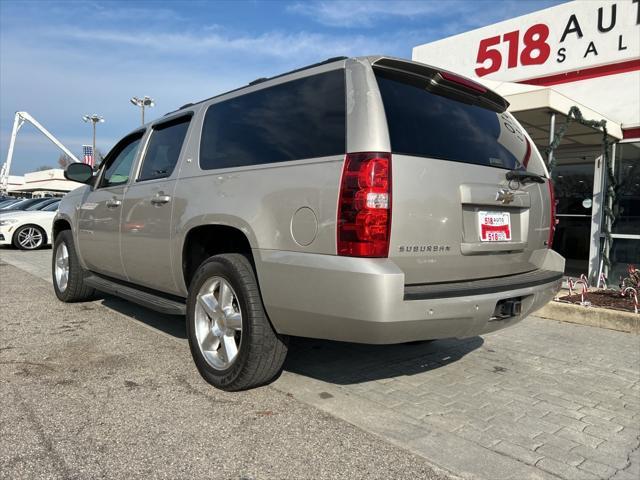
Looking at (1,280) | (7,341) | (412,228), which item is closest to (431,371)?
(412,228)

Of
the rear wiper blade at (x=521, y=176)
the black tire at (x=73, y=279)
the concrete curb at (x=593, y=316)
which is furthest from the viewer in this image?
the black tire at (x=73, y=279)

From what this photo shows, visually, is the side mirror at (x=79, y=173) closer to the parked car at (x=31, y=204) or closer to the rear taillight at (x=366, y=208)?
the rear taillight at (x=366, y=208)

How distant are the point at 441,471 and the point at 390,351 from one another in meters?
1.95

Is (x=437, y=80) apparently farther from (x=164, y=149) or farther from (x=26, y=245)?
(x=26, y=245)

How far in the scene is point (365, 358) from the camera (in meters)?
4.04

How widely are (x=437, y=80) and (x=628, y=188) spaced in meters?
6.47

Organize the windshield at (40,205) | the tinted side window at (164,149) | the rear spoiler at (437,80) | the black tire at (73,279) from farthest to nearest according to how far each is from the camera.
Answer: the windshield at (40,205), the black tire at (73,279), the tinted side window at (164,149), the rear spoiler at (437,80)

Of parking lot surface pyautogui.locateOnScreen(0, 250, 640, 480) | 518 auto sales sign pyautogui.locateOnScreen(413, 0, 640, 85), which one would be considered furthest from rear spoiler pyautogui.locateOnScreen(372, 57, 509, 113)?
518 auto sales sign pyautogui.locateOnScreen(413, 0, 640, 85)

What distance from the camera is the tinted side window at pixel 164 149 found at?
4.00m

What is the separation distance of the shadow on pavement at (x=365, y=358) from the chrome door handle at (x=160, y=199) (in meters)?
1.56

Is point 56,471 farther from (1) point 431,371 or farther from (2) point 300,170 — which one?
(1) point 431,371

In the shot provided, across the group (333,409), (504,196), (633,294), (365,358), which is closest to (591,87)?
(633,294)

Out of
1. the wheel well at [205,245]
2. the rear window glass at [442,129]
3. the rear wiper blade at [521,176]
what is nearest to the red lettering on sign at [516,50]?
the rear window glass at [442,129]

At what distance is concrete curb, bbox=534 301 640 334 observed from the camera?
5406 millimetres
